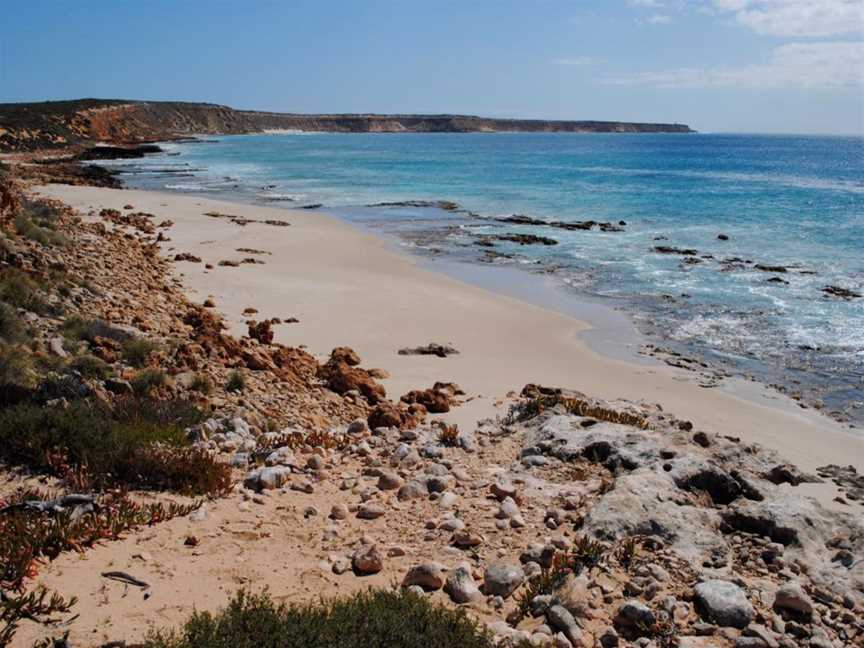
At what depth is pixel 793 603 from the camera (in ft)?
16.0

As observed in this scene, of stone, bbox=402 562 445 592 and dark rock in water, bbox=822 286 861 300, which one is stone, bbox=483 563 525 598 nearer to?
stone, bbox=402 562 445 592

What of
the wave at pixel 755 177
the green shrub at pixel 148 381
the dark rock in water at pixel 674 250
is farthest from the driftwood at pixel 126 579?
the wave at pixel 755 177

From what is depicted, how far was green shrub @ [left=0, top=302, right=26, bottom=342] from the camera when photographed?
28.8ft

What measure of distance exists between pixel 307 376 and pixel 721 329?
1035 cm

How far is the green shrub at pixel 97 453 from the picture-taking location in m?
5.92

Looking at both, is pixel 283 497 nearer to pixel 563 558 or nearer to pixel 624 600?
pixel 563 558

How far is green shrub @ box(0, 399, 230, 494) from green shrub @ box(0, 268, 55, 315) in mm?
4219

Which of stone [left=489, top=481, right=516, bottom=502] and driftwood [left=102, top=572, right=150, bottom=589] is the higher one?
driftwood [left=102, top=572, right=150, bottom=589]

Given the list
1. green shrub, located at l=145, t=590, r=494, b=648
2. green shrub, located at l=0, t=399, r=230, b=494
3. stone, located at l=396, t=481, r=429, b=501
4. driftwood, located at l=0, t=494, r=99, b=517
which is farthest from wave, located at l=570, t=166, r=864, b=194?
driftwood, located at l=0, t=494, r=99, b=517

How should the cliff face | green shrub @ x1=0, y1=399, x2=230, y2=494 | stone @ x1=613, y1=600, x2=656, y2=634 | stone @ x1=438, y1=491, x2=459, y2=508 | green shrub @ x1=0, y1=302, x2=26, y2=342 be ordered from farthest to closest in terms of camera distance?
the cliff face < green shrub @ x1=0, y1=302, x2=26, y2=342 < stone @ x1=438, y1=491, x2=459, y2=508 < green shrub @ x1=0, y1=399, x2=230, y2=494 < stone @ x1=613, y1=600, x2=656, y2=634

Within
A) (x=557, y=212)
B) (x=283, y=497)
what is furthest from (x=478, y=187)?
(x=283, y=497)

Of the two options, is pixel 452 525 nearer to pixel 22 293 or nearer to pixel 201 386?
pixel 201 386

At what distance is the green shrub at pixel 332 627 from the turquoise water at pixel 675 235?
9717 millimetres

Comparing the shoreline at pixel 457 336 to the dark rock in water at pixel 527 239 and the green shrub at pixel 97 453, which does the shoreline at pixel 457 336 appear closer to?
the green shrub at pixel 97 453
